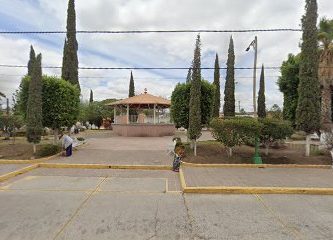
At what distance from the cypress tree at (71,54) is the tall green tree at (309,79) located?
50.2ft

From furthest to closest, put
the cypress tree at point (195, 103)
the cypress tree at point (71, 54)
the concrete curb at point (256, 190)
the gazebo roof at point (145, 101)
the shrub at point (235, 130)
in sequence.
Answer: the gazebo roof at point (145, 101)
the cypress tree at point (71, 54)
the cypress tree at point (195, 103)
the shrub at point (235, 130)
the concrete curb at point (256, 190)

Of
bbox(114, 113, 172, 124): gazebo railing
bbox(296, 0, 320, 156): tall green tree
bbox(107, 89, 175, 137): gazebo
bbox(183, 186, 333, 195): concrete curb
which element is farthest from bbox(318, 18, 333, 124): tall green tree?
bbox(183, 186, 333, 195): concrete curb

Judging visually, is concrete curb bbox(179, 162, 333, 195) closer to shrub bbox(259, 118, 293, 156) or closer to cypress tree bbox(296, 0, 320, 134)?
shrub bbox(259, 118, 293, 156)

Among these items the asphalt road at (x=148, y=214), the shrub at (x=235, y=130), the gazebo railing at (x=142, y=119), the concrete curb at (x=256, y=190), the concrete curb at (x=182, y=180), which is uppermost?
the gazebo railing at (x=142, y=119)

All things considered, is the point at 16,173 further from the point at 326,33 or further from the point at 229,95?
the point at 326,33

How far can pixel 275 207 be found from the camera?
9.20 meters

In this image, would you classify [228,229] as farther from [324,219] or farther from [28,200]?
[28,200]

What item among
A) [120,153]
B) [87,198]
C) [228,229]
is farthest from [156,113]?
[228,229]

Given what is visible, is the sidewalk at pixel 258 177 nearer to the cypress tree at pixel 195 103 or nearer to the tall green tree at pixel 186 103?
the cypress tree at pixel 195 103

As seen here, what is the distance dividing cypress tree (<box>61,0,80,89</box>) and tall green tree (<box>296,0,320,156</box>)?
1531cm

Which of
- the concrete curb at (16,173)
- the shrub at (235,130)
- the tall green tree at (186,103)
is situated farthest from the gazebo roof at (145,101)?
the concrete curb at (16,173)

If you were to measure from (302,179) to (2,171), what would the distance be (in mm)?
11635

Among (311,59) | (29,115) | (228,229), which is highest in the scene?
(311,59)

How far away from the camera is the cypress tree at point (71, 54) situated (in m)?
25.2
